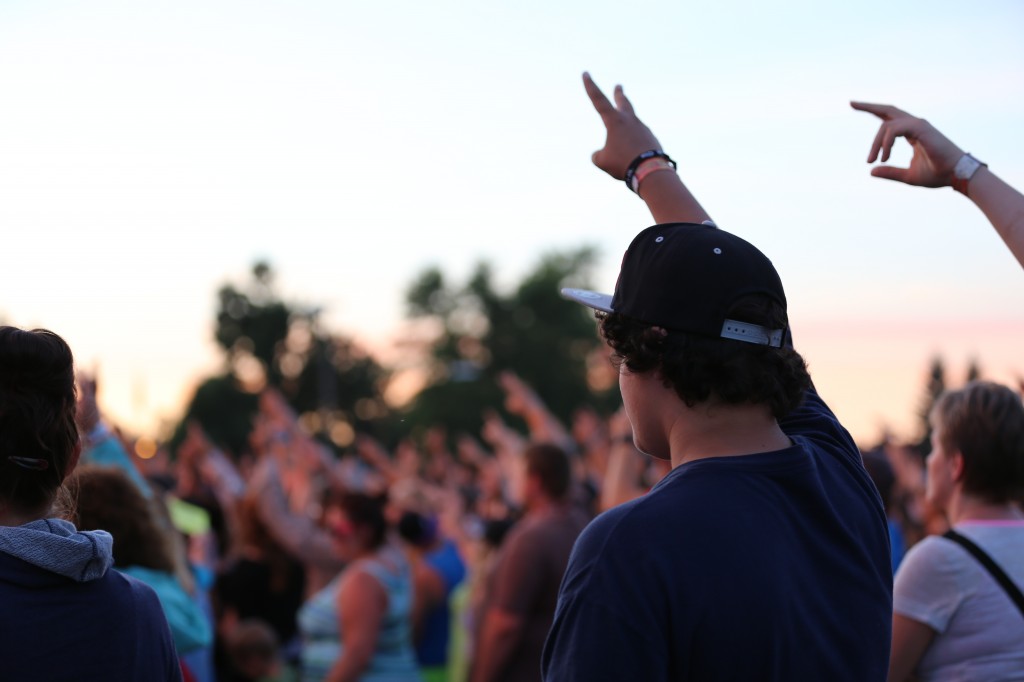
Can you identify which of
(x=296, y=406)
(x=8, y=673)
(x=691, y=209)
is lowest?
(x=296, y=406)

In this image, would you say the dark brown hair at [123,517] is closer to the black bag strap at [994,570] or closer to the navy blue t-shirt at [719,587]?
the navy blue t-shirt at [719,587]

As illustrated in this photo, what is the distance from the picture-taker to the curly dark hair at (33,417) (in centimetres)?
215

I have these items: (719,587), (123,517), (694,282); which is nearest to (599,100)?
(694,282)

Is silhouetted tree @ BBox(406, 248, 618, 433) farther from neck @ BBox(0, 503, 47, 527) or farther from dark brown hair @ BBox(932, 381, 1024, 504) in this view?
neck @ BBox(0, 503, 47, 527)

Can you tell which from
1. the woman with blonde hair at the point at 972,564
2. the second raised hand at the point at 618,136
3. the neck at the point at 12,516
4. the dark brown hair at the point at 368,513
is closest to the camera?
the neck at the point at 12,516

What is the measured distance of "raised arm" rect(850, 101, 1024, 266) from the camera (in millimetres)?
2420

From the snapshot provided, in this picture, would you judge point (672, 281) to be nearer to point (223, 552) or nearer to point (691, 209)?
point (691, 209)

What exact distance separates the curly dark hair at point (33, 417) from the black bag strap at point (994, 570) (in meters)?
2.46

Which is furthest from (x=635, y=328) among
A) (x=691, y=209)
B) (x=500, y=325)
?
(x=500, y=325)

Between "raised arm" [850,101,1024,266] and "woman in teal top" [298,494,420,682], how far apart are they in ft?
14.0

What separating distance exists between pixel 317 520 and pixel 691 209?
7748mm

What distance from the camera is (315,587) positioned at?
8.02 m

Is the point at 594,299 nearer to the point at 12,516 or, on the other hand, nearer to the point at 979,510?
the point at 12,516

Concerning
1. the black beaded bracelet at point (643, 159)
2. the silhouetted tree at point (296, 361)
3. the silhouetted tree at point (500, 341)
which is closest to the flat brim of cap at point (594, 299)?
the black beaded bracelet at point (643, 159)
